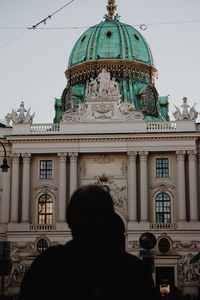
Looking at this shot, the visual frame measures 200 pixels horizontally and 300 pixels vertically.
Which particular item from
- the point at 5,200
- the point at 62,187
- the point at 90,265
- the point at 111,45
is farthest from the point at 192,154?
the point at 90,265

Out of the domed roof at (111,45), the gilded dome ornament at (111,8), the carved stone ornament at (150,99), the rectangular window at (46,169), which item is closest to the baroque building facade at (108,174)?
the rectangular window at (46,169)

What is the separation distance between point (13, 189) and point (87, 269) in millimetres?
41558

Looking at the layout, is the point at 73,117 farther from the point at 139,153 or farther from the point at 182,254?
the point at 182,254

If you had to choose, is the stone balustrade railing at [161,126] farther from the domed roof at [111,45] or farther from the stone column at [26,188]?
the domed roof at [111,45]

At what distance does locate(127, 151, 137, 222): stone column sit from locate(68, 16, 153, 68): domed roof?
1378cm

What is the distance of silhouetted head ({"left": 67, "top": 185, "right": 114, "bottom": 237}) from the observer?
3.86 meters

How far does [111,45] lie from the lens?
185ft

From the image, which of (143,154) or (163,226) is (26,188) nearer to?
(143,154)

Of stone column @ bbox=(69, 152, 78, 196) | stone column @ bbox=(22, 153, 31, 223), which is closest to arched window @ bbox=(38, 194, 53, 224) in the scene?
stone column @ bbox=(22, 153, 31, 223)

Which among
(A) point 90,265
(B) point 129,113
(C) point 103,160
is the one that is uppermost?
(B) point 129,113

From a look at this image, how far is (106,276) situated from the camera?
3744 millimetres

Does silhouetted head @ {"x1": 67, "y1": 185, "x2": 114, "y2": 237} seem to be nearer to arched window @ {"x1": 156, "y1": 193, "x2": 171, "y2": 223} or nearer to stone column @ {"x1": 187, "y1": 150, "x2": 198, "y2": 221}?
stone column @ {"x1": 187, "y1": 150, "x2": 198, "y2": 221}

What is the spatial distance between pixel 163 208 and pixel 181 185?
2.14 metres

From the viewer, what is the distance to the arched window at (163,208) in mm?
44000
